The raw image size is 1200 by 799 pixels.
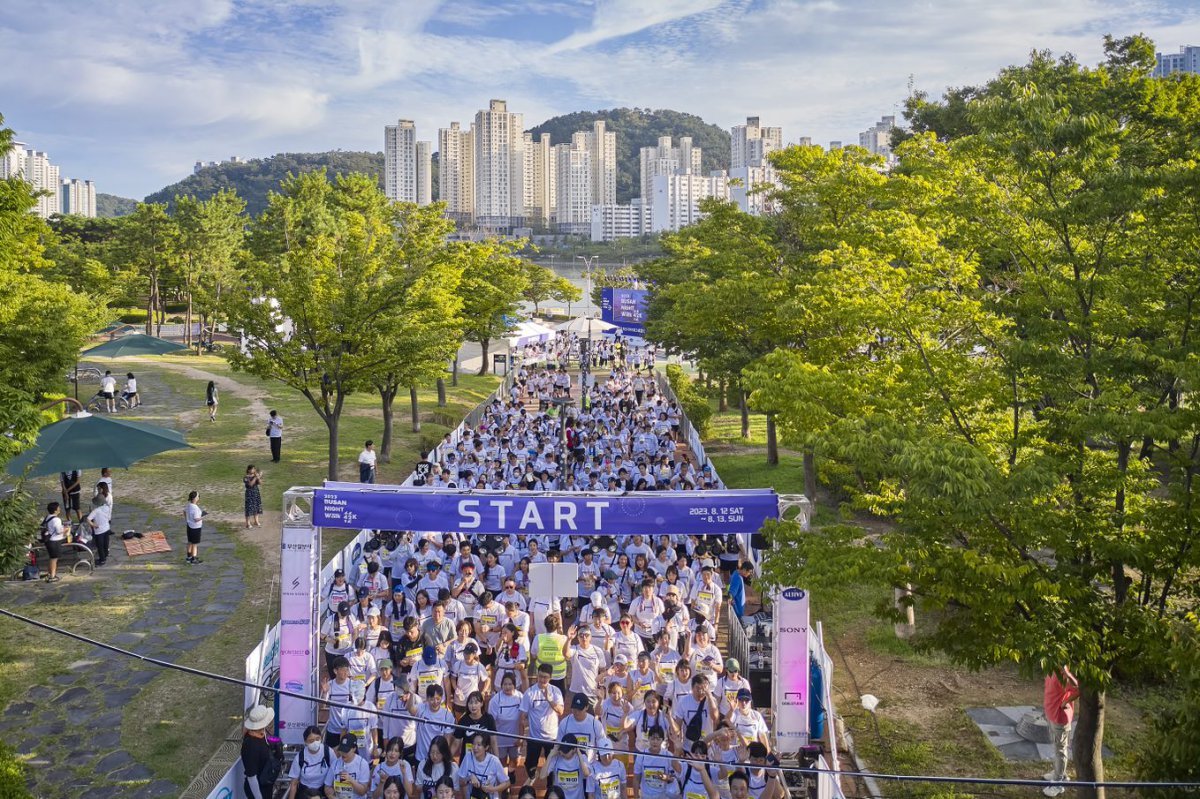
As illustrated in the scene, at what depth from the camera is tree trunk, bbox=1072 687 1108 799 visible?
806cm

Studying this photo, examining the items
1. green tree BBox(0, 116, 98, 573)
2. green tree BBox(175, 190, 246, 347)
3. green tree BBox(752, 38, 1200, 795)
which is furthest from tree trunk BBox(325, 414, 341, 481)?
green tree BBox(175, 190, 246, 347)

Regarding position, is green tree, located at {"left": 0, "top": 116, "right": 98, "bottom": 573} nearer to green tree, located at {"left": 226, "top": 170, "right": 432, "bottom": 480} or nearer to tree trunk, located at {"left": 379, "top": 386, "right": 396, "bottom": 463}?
green tree, located at {"left": 226, "top": 170, "right": 432, "bottom": 480}

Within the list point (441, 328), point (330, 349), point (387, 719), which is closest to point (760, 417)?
point (441, 328)

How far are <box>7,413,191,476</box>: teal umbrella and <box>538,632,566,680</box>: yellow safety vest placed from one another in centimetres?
1017

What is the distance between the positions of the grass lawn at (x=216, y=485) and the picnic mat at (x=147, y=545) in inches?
52.5

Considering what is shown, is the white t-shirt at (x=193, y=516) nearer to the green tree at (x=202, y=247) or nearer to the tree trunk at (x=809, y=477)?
the tree trunk at (x=809, y=477)

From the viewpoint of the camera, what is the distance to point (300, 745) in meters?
10.0

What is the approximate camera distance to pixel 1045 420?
28.0ft

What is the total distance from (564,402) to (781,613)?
12.1 m

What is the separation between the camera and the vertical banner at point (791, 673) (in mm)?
9656

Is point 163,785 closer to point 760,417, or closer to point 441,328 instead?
point 441,328

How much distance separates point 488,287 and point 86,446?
63.6 feet

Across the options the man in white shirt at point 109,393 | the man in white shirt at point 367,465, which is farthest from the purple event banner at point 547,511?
the man in white shirt at point 109,393

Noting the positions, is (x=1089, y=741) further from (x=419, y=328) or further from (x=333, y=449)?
(x=419, y=328)
